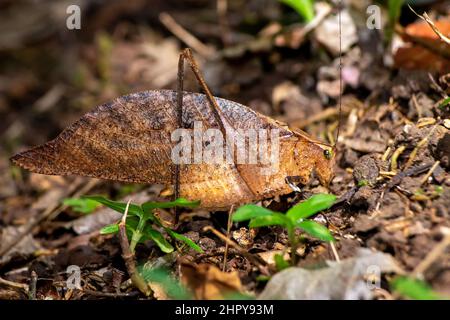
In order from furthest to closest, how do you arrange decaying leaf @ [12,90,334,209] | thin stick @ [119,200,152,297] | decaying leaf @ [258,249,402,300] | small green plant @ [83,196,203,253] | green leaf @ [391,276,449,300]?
decaying leaf @ [12,90,334,209], small green plant @ [83,196,203,253], thin stick @ [119,200,152,297], decaying leaf @ [258,249,402,300], green leaf @ [391,276,449,300]

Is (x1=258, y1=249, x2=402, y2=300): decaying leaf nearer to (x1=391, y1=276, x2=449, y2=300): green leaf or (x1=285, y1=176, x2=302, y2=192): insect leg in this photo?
(x1=391, y1=276, x2=449, y2=300): green leaf

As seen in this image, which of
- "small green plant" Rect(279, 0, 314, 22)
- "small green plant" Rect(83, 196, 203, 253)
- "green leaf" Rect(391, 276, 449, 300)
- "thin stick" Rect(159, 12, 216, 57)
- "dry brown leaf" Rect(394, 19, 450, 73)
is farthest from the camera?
"thin stick" Rect(159, 12, 216, 57)

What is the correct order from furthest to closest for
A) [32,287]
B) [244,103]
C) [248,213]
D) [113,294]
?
[244,103] → [32,287] → [113,294] → [248,213]

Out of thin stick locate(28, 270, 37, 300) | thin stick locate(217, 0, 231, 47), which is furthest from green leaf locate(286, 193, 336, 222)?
thin stick locate(217, 0, 231, 47)

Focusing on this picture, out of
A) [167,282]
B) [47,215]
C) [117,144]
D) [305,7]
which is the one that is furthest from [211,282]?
[305,7]

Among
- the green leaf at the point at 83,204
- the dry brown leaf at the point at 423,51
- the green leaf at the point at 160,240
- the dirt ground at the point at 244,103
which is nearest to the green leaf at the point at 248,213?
the dirt ground at the point at 244,103

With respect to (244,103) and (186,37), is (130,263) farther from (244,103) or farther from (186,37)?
(186,37)

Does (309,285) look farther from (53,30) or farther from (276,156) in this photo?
(53,30)
